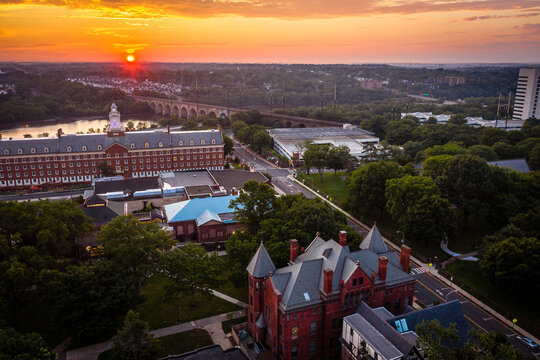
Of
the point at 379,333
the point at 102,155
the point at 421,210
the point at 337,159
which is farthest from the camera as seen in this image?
the point at 337,159

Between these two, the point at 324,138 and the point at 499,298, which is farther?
the point at 324,138

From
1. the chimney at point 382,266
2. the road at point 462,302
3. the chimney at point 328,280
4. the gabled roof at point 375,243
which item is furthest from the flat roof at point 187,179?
the chimney at point 328,280

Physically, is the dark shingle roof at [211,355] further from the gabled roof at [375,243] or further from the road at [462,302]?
the road at [462,302]

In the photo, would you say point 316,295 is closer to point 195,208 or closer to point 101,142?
point 195,208

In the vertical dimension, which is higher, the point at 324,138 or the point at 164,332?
the point at 324,138

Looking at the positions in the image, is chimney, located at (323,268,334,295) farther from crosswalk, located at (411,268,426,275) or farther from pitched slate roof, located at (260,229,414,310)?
crosswalk, located at (411,268,426,275)

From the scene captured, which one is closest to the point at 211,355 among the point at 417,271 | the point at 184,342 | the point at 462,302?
the point at 184,342

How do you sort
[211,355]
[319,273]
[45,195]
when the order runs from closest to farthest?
1. [211,355]
2. [319,273]
3. [45,195]
